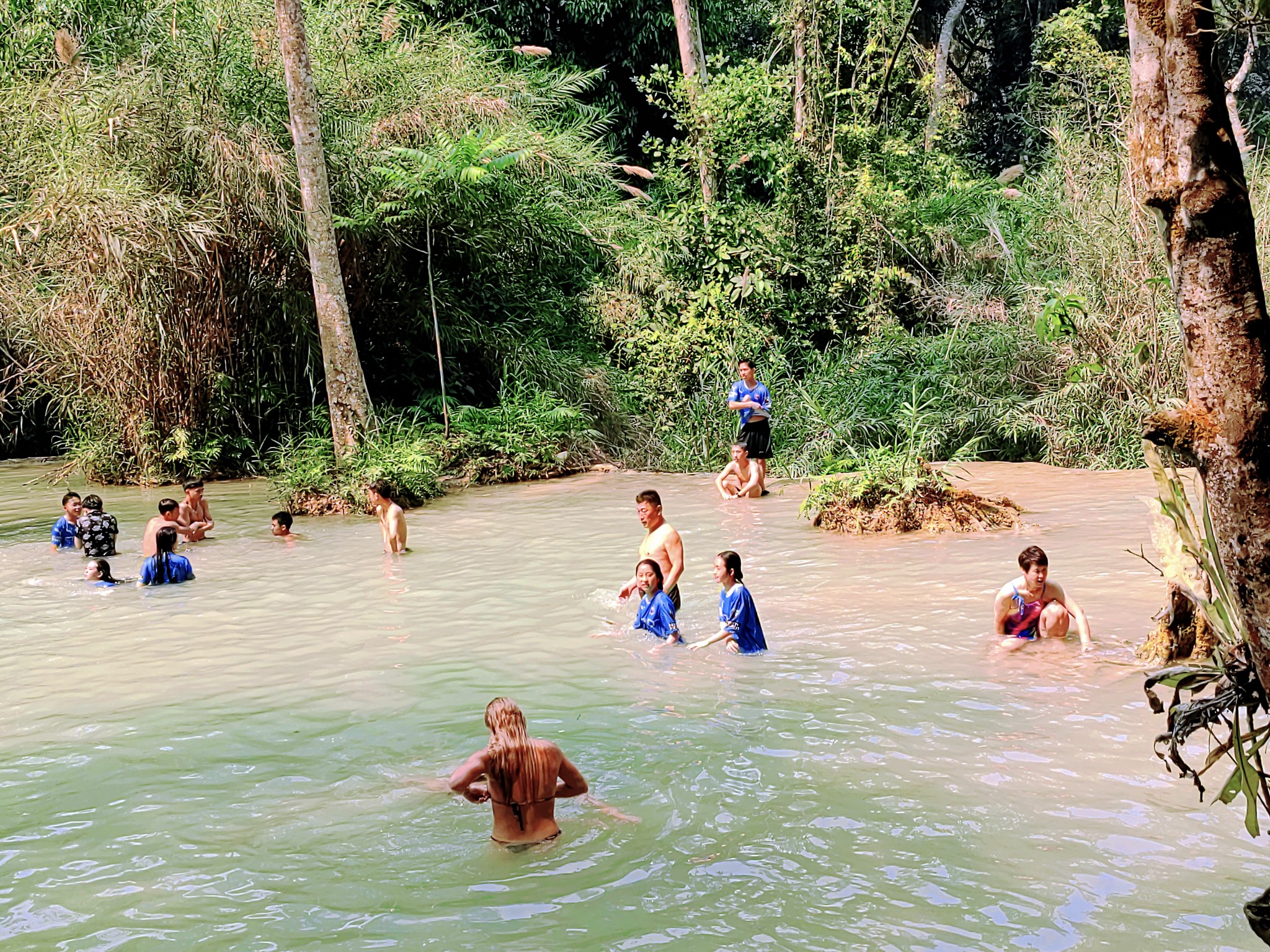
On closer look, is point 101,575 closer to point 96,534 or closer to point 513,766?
point 96,534

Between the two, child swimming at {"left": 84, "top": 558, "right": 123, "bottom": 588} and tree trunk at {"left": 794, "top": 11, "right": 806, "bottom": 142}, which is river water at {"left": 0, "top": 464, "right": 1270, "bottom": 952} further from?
tree trunk at {"left": 794, "top": 11, "right": 806, "bottom": 142}

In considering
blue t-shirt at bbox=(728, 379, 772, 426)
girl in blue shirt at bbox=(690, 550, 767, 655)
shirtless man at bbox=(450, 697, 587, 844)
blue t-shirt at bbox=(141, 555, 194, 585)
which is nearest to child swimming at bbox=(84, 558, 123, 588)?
blue t-shirt at bbox=(141, 555, 194, 585)

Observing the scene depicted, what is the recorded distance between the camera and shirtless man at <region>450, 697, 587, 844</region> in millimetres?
5363

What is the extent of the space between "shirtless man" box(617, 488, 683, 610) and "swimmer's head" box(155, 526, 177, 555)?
4.47 metres

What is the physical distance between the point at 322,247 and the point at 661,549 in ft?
28.5

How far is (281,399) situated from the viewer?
18188 millimetres

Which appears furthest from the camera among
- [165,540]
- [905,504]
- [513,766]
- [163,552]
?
[905,504]

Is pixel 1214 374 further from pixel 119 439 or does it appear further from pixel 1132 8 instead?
pixel 119 439

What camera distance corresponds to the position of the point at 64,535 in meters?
12.9

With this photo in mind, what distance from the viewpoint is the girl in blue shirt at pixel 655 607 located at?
28.5ft

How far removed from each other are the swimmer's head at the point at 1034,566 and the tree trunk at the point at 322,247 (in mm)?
9982

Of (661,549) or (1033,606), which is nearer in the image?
(1033,606)

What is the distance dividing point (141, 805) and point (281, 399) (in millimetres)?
12881

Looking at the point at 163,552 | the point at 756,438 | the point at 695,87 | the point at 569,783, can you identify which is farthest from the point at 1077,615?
the point at 695,87
